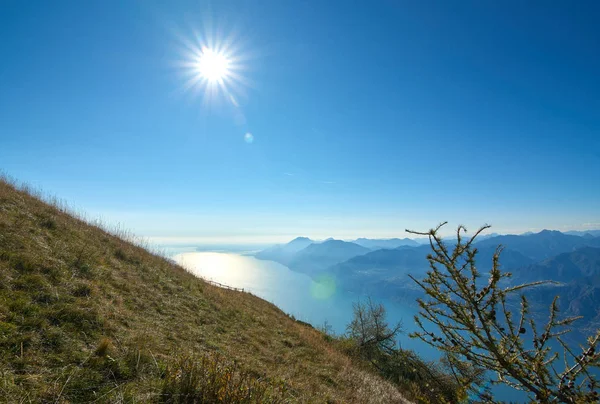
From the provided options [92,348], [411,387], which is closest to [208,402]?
[92,348]

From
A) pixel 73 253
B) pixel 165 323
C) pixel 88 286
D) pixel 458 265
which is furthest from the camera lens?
pixel 73 253

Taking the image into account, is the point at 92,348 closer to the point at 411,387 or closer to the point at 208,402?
the point at 208,402

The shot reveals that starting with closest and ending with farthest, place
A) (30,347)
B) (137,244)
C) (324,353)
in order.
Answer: (30,347) < (324,353) < (137,244)

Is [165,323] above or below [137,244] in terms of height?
below

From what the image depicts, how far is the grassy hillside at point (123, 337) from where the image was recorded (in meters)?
4.58

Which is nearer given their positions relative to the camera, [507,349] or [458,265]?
[507,349]

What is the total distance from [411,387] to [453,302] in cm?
1668

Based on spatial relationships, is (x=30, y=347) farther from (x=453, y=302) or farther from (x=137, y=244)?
(x=137, y=244)

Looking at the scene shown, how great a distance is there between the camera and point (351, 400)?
8.85 meters

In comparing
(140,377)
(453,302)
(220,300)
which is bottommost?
(220,300)

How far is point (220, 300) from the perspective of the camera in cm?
1628

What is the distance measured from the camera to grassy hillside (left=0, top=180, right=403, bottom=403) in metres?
4.58

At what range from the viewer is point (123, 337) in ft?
22.1

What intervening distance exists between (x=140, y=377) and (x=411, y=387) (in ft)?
53.1
